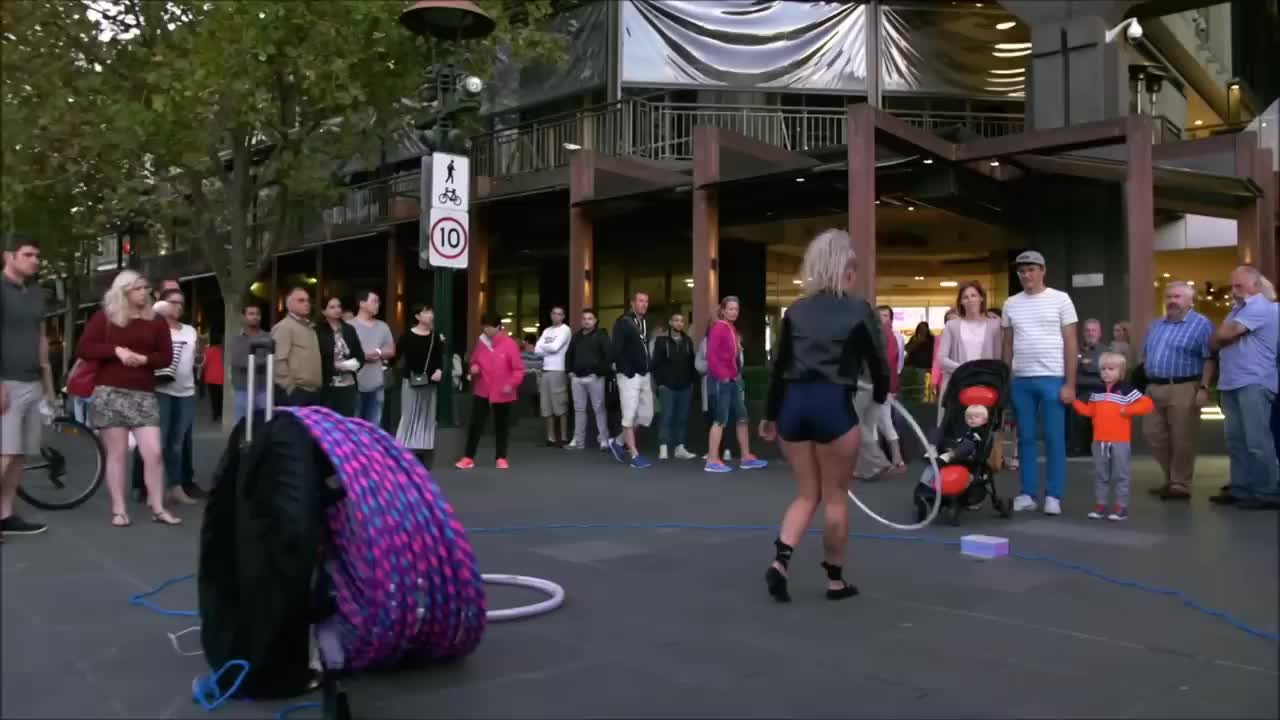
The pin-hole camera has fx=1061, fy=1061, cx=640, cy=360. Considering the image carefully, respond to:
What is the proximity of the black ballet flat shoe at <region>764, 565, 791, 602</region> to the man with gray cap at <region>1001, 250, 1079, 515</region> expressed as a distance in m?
3.90

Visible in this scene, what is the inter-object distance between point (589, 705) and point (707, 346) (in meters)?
9.22

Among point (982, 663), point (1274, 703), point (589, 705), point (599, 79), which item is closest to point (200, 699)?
point (589, 705)

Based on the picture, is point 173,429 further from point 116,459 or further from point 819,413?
point 819,413

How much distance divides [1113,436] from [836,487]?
4.16 meters

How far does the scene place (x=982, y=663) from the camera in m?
4.66

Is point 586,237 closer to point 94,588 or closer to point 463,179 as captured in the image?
point 463,179

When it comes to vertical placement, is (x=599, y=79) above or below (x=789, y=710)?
above

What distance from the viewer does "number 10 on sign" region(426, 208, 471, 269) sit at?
Answer: 1179 centimetres

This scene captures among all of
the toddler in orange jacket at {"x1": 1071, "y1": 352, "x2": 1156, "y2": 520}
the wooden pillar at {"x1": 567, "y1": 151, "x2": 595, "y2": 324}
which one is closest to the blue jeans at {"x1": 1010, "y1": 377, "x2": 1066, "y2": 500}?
the toddler in orange jacket at {"x1": 1071, "y1": 352, "x2": 1156, "y2": 520}

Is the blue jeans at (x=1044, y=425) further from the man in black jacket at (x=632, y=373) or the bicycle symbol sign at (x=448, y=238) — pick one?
the bicycle symbol sign at (x=448, y=238)

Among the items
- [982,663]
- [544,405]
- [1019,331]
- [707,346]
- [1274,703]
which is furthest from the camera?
[544,405]

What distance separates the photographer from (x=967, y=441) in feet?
28.3

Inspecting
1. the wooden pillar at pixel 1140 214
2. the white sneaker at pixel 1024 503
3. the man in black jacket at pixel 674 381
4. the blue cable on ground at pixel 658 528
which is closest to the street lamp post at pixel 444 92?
the man in black jacket at pixel 674 381

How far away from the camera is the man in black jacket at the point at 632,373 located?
1409 cm
